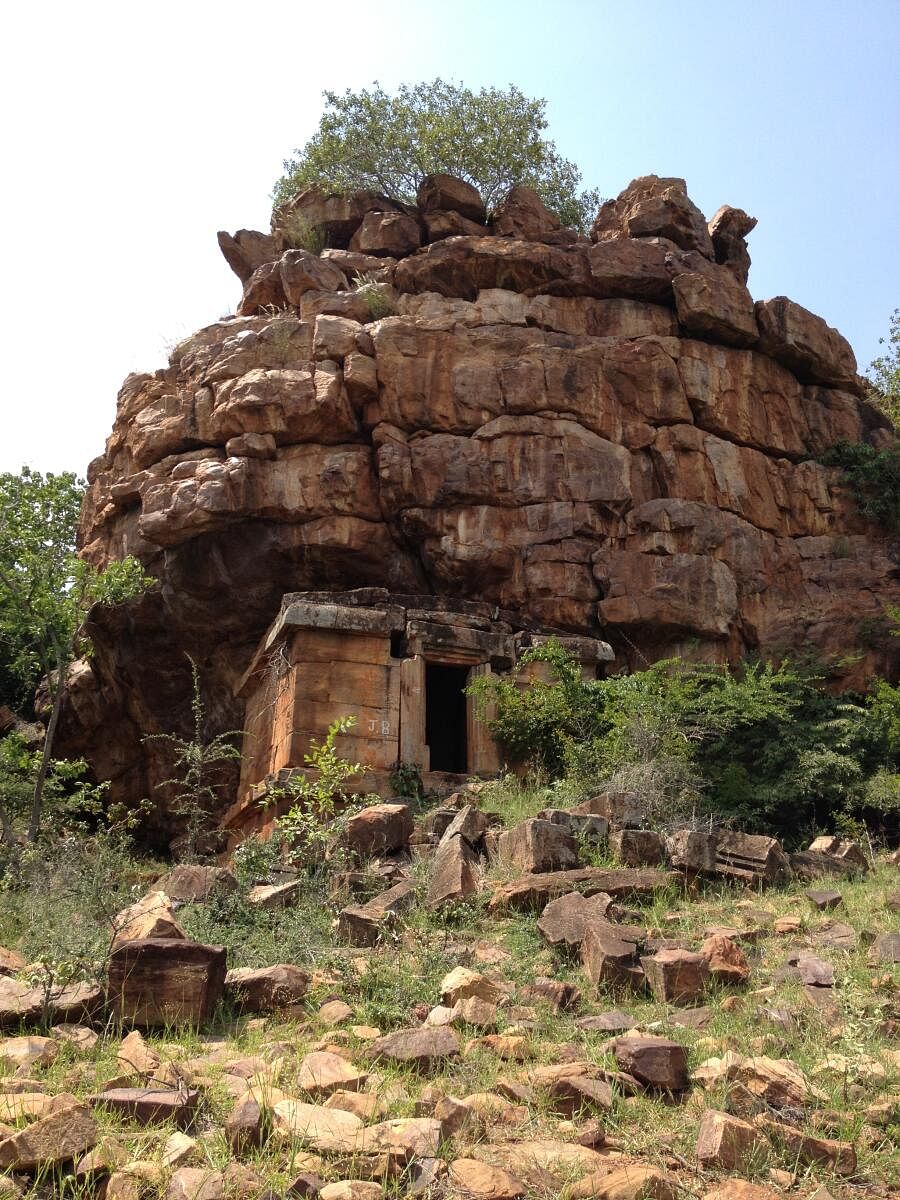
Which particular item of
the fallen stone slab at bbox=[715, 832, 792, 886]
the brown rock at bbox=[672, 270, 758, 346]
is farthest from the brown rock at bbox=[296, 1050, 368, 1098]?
the brown rock at bbox=[672, 270, 758, 346]

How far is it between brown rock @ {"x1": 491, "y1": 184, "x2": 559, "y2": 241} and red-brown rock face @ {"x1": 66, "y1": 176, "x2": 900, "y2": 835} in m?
1.10

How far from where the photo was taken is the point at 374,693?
43.9 ft

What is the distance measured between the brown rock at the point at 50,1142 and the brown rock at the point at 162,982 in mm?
1568

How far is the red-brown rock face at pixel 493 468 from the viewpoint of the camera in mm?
17094

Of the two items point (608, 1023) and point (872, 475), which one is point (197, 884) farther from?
point (872, 475)

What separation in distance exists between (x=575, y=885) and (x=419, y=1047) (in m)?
3.06

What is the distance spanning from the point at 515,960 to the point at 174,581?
40.5 feet

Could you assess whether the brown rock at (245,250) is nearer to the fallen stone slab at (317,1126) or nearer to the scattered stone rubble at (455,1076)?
the scattered stone rubble at (455,1076)

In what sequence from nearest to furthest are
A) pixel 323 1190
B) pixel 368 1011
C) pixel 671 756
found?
pixel 323 1190, pixel 368 1011, pixel 671 756

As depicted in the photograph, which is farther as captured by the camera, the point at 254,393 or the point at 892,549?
the point at 892,549

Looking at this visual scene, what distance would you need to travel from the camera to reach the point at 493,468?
57.2 feet

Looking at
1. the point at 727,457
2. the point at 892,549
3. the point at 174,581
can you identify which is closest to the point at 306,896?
the point at 174,581

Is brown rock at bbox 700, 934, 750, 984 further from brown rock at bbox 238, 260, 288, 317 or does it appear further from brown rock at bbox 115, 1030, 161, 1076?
brown rock at bbox 238, 260, 288, 317

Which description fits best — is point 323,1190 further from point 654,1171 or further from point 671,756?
point 671,756
